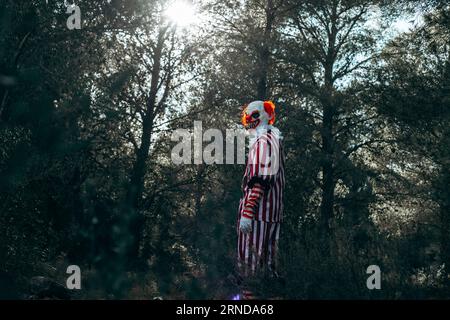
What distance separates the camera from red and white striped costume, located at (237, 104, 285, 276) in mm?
7914

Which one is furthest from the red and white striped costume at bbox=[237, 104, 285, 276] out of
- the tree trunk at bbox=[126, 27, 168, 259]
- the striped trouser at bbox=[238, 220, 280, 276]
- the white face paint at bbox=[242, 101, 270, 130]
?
the tree trunk at bbox=[126, 27, 168, 259]

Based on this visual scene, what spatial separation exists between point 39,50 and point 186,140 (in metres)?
6.50

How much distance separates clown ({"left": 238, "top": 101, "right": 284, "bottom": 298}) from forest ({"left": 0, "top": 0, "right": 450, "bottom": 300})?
0.33 meters

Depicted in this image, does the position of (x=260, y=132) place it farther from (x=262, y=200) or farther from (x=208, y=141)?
(x=208, y=141)

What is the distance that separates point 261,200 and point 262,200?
0.03m

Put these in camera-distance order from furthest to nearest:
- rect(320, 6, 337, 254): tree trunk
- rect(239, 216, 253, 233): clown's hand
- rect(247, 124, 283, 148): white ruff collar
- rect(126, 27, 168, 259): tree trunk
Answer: rect(320, 6, 337, 254): tree trunk < rect(126, 27, 168, 259): tree trunk < rect(247, 124, 283, 148): white ruff collar < rect(239, 216, 253, 233): clown's hand

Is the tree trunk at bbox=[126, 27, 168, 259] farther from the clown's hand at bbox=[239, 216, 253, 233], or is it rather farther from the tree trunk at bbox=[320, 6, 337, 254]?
the clown's hand at bbox=[239, 216, 253, 233]

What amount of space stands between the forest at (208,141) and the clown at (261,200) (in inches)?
12.8

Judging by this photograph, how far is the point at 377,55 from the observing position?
739 inches

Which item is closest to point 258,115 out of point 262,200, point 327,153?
point 262,200

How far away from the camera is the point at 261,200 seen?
26.5 feet

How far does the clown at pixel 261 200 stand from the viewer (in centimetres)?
787

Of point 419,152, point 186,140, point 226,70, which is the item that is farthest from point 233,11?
point 419,152

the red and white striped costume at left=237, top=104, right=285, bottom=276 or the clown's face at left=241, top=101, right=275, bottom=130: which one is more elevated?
the clown's face at left=241, top=101, right=275, bottom=130
